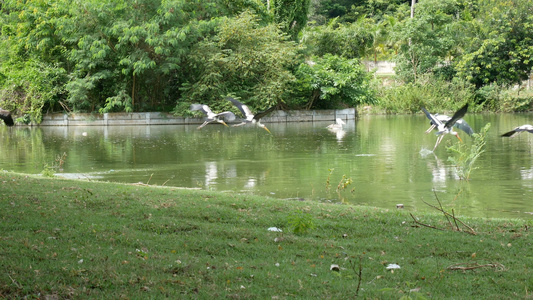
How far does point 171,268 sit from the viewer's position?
440 centimetres

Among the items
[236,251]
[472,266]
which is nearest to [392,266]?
[472,266]

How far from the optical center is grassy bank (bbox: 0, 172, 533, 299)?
403 centimetres

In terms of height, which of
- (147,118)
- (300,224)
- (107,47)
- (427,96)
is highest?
(107,47)

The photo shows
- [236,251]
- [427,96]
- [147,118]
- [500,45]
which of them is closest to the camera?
[236,251]

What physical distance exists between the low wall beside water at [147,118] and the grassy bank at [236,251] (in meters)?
24.7

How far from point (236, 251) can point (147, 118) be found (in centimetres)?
2811

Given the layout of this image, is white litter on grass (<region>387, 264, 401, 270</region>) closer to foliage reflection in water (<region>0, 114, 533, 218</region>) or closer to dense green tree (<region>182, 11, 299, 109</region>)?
foliage reflection in water (<region>0, 114, 533, 218</region>)

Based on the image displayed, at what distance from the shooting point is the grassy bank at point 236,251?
4.03 metres

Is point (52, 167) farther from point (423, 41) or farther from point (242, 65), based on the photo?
point (423, 41)

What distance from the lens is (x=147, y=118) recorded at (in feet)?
106

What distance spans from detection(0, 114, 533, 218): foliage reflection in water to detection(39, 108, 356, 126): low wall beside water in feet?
29.1

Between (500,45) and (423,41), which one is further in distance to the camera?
(423,41)

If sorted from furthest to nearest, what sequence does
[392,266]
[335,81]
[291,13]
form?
[291,13]
[335,81]
[392,266]

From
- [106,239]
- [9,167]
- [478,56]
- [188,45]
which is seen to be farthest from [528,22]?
[106,239]
